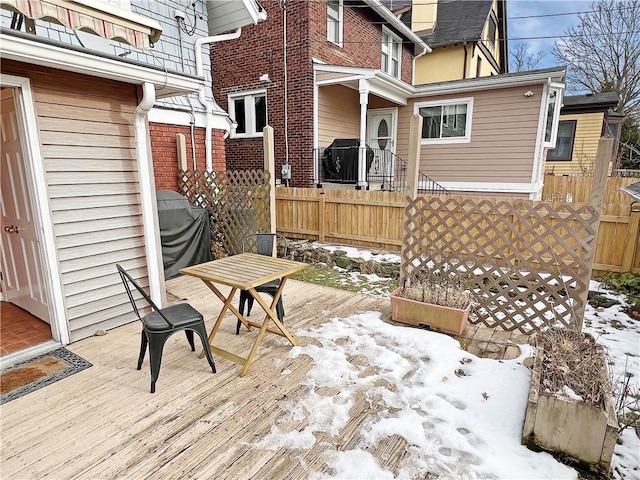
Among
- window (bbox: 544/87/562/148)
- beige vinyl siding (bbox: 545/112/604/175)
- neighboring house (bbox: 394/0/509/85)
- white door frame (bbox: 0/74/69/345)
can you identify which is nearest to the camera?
white door frame (bbox: 0/74/69/345)

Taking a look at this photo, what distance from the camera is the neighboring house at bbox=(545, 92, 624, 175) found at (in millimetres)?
15016

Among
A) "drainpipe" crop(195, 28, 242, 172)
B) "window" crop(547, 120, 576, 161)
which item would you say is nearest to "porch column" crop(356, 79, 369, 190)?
"drainpipe" crop(195, 28, 242, 172)

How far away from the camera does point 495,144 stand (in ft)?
33.4

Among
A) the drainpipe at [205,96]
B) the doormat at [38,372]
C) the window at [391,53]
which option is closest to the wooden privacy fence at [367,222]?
the drainpipe at [205,96]

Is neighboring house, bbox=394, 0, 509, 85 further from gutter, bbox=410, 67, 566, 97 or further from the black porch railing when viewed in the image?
the black porch railing

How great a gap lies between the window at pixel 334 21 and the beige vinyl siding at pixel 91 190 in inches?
317

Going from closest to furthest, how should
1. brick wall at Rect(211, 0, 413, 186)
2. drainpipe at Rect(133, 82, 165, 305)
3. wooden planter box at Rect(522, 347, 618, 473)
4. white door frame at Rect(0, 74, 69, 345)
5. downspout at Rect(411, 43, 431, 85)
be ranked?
1. wooden planter box at Rect(522, 347, 618, 473)
2. white door frame at Rect(0, 74, 69, 345)
3. drainpipe at Rect(133, 82, 165, 305)
4. brick wall at Rect(211, 0, 413, 186)
5. downspout at Rect(411, 43, 431, 85)

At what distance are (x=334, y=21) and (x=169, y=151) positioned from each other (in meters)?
6.63

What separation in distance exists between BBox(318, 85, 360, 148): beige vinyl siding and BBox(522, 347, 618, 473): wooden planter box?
8.87m

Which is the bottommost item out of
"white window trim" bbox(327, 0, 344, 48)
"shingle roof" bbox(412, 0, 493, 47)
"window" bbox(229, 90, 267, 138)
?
"window" bbox(229, 90, 267, 138)

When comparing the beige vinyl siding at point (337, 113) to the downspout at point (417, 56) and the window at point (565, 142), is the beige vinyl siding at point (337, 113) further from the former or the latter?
the window at point (565, 142)

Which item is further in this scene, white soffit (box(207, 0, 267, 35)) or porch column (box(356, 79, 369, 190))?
porch column (box(356, 79, 369, 190))

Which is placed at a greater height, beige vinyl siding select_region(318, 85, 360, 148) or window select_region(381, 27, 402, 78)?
window select_region(381, 27, 402, 78)

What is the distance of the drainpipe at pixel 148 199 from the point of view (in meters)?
3.86
